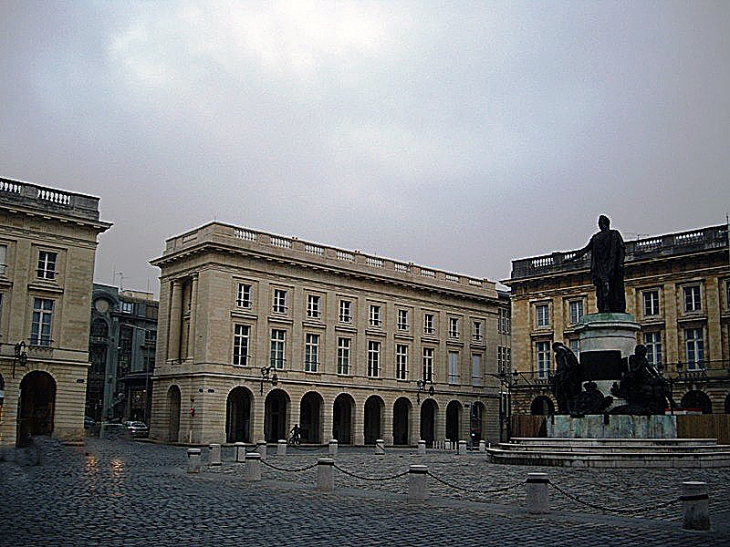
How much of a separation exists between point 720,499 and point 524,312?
151 ft

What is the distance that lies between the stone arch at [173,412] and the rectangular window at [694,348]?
33.0m

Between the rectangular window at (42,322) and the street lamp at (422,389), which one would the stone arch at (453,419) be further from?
the rectangular window at (42,322)

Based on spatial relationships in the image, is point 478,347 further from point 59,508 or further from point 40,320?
point 59,508

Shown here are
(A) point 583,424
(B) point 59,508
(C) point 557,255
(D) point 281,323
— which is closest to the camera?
(B) point 59,508

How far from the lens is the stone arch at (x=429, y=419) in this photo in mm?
65250

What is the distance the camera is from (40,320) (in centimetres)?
4375

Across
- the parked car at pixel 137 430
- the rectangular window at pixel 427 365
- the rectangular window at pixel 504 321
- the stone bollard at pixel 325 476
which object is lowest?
the parked car at pixel 137 430

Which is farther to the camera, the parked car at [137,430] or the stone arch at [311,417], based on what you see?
the parked car at [137,430]

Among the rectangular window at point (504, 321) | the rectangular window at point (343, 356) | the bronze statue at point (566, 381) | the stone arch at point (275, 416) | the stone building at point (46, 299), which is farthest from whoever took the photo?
the rectangular window at point (504, 321)

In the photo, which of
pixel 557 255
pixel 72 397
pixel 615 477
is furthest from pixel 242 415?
pixel 615 477

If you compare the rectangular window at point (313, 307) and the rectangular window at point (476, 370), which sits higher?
the rectangular window at point (313, 307)

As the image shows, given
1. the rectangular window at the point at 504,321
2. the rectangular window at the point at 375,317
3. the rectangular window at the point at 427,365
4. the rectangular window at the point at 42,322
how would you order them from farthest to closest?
the rectangular window at the point at 504,321
the rectangular window at the point at 427,365
the rectangular window at the point at 375,317
the rectangular window at the point at 42,322

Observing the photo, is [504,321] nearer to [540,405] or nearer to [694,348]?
[540,405]

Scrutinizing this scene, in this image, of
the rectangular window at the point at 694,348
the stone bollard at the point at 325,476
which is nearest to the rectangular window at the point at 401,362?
the rectangular window at the point at 694,348
